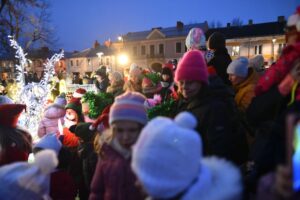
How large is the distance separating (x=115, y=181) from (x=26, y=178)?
69 centimetres

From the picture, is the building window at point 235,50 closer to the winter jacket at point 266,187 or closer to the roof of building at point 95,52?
the roof of building at point 95,52

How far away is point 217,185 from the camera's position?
155 cm

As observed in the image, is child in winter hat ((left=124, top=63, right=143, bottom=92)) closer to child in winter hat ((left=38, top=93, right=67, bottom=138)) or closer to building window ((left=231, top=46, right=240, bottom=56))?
child in winter hat ((left=38, top=93, right=67, bottom=138))

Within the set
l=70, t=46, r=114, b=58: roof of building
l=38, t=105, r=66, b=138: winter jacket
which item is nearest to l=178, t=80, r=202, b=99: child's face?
l=38, t=105, r=66, b=138: winter jacket

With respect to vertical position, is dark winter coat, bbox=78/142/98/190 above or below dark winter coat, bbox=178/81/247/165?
below

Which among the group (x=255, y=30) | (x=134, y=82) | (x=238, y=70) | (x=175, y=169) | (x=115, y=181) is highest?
(x=255, y=30)

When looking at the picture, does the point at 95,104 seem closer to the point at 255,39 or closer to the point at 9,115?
the point at 9,115

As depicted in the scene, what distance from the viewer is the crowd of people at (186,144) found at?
153cm

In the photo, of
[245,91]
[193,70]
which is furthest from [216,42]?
[193,70]

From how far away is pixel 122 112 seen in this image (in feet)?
7.88

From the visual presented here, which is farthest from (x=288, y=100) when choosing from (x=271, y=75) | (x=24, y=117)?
(x=24, y=117)

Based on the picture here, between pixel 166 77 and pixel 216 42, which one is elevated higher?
pixel 216 42

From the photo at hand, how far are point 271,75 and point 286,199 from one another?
1.07 m

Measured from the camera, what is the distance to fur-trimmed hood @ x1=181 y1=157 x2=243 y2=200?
4.97 feet
